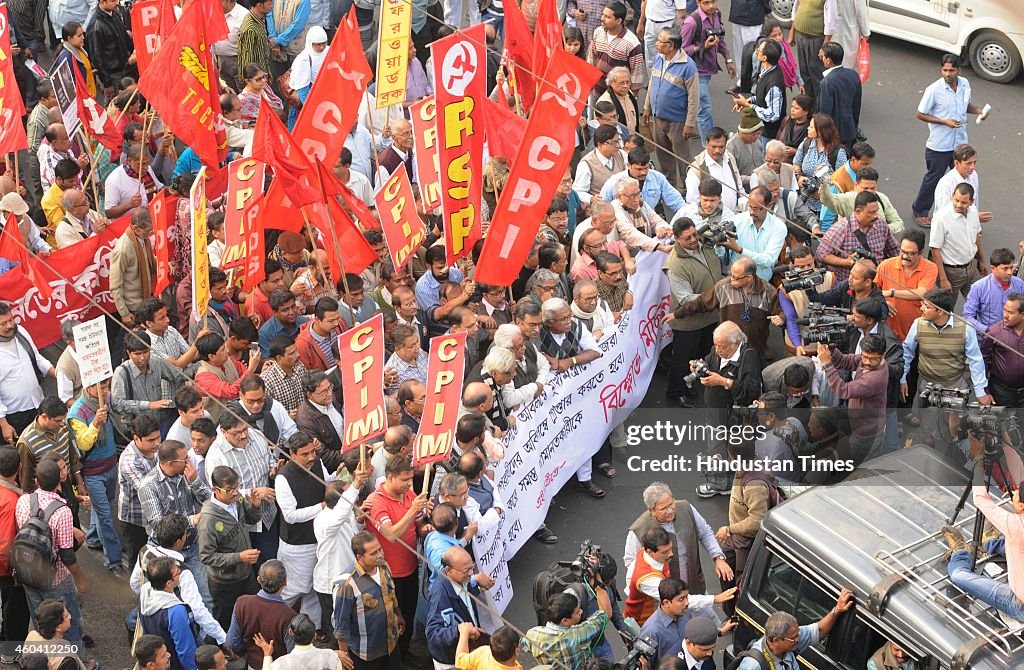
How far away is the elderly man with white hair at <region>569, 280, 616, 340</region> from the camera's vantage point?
462 inches

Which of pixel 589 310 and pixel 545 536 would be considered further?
pixel 589 310

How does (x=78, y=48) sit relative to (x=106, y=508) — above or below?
above

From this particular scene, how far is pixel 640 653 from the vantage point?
28.9ft

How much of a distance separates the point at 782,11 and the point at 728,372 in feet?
29.1

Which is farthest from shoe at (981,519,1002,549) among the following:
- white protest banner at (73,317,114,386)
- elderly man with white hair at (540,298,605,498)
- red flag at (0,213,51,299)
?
red flag at (0,213,51,299)

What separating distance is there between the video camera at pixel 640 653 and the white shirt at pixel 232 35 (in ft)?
30.5

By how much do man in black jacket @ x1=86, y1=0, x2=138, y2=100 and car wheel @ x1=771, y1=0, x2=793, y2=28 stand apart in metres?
7.75

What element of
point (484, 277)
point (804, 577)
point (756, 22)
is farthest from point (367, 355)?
point (756, 22)

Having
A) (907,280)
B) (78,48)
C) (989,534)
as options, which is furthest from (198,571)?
(78,48)

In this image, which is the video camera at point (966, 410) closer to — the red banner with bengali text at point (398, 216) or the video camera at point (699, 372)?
the video camera at point (699, 372)

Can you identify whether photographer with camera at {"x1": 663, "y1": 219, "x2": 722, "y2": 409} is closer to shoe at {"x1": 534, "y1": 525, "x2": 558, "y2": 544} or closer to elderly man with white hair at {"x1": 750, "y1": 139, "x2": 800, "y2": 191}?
elderly man with white hair at {"x1": 750, "y1": 139, "x2": 800, "y2": 191}

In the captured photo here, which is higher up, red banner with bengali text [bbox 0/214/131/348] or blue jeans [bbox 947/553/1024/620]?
blue jeans [bbox 947/553/1024/620]

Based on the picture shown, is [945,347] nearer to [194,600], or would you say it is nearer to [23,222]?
[194,600]

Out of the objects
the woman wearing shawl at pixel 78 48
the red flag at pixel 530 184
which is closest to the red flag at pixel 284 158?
the red flag at pixel 530 184
